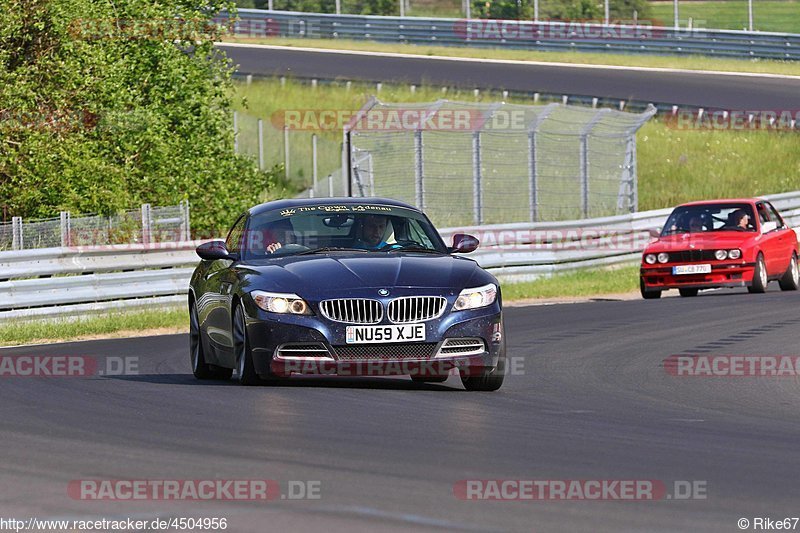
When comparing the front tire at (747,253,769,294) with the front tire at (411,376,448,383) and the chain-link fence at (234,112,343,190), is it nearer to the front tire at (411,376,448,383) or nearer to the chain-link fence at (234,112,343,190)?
the front tire at (411,376,448,383)

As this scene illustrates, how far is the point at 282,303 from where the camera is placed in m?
11.4

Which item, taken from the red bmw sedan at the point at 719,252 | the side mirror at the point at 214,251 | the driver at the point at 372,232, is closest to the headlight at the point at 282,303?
the driver at the point at 372,232

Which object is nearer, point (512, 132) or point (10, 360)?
point (10, 360)

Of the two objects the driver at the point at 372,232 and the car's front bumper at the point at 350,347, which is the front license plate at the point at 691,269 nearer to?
the driver at the point at 372,232

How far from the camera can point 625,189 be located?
3200cm

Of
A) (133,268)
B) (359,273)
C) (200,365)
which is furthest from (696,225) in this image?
(359,273)

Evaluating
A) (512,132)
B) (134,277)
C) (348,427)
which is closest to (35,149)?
(134,277)

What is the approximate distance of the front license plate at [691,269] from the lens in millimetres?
23594

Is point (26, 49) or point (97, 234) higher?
point (26, 49)

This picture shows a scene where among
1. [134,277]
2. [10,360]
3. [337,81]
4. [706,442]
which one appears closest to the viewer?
[706,442]

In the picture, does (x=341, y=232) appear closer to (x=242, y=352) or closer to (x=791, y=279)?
(x=242, y=352)

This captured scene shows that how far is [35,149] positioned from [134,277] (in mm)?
4966

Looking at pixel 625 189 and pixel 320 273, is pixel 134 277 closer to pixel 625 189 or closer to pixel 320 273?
pixel 320 273

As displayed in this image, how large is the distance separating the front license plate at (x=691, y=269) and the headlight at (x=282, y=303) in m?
13.1
